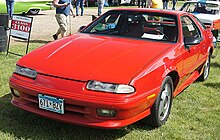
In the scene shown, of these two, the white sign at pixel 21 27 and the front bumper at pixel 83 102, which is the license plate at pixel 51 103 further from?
the white sign at pixel 21 27

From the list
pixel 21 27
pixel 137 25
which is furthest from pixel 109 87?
pixel 21 27

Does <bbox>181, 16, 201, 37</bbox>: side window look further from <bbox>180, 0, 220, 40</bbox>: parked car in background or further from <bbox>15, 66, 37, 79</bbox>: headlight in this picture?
<bbox>180, 0, 220, 40</bbox>: parked car in background

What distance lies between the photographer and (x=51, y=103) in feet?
11.4

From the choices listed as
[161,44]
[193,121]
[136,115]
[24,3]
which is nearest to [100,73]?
[136,115]

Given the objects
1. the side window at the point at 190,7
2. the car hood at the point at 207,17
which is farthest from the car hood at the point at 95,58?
the side window at the point at 190,7

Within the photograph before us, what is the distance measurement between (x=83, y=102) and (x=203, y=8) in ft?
29.8

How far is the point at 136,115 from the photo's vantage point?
3.54m

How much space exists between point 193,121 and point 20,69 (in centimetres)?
226

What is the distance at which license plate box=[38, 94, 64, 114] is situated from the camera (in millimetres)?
3425

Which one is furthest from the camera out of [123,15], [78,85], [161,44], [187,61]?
[123,15]

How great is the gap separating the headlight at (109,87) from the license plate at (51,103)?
333mm

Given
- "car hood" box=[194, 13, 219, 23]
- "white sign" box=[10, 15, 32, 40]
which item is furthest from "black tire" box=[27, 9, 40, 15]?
"white sign" box=[10, 15, 32, 40]

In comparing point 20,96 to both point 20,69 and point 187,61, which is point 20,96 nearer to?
point 20,69

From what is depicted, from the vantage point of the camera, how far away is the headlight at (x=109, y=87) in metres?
3.38
